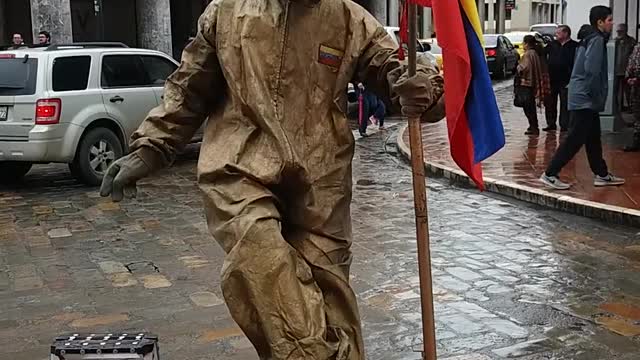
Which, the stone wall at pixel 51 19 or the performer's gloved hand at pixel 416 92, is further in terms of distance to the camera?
the stone wall at pixel 51 19

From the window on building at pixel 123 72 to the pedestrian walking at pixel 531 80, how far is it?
5.93 meters

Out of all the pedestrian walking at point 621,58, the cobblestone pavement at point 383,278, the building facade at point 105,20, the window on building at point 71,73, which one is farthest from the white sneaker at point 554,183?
the building facade at point 105,20

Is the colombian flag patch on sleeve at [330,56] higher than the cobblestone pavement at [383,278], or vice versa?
the colombian flag patch on sleeve at [330,56]

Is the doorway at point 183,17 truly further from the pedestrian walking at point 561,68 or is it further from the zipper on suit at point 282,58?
the zipper on suit at point 282,58

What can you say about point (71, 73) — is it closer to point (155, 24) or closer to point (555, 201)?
point (555, 201)

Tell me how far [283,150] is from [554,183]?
721 cm

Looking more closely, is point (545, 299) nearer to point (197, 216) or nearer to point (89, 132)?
point (197, 216)

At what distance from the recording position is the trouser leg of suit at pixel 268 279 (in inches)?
125

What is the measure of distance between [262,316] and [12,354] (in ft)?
9.07

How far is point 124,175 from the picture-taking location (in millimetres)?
3650

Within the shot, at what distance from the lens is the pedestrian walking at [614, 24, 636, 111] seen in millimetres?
14562

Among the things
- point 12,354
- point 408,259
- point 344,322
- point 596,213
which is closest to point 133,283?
point 12,354

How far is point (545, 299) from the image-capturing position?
247 inches

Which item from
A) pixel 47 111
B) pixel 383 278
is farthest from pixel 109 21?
pixel 383 278
